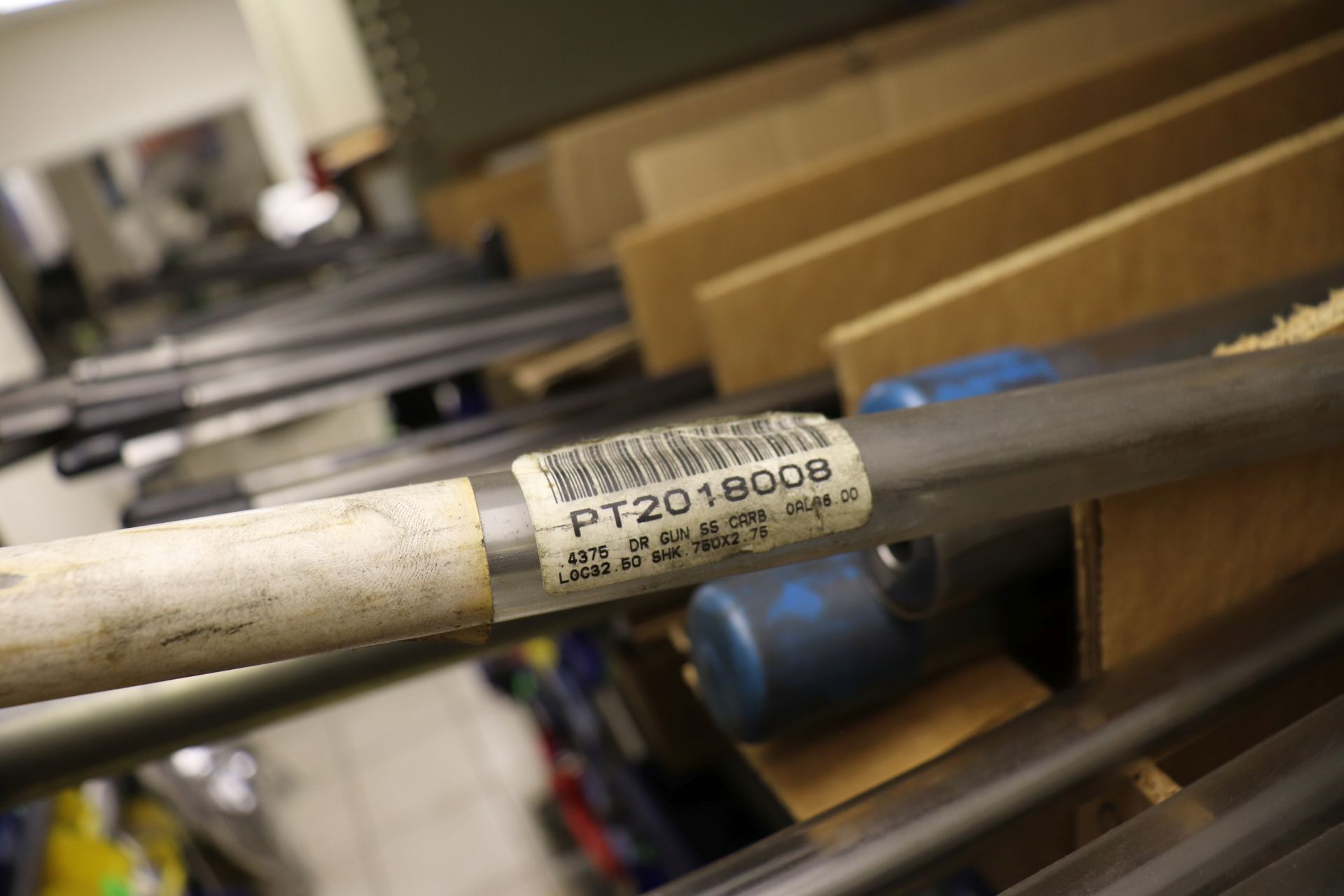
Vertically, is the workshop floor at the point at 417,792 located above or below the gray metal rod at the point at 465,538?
below

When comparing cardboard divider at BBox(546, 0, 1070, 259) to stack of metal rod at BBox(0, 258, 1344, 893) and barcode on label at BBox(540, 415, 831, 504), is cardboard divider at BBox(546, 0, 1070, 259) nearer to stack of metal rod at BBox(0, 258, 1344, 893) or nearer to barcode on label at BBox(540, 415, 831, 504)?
stack of metal rod at BBox(0, 258, 1344, 893)

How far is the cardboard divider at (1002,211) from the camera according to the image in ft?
2.95

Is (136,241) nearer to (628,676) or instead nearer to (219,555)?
(628,676)

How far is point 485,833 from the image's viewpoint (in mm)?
2754

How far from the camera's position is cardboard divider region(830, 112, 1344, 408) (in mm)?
713

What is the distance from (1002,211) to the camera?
3.01 feet

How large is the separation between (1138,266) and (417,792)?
2.92 metres

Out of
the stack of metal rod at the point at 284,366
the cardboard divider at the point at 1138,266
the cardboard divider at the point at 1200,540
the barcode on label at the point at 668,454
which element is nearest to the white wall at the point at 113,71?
the stack of metal rod at the point at 284,366

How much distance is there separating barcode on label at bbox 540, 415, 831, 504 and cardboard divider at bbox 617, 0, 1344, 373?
643mm

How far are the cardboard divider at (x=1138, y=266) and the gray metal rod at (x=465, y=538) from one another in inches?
10.4

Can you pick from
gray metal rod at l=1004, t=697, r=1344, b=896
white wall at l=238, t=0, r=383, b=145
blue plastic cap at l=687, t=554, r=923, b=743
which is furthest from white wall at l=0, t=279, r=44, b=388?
gray metal rod at l=1004, t=697, r=1344, b=896

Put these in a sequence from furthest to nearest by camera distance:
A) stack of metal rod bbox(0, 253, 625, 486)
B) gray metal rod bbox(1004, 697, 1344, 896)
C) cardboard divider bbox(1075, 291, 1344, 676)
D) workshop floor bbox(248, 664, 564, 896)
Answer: workshop floor bbox(248, 664, 564, 896)
stack of metal rod bbox(0, 253, 625, 486)
cardboard divider bbox(1075, 291, 1344, 676)
gray metal rod bbox(1004, 697, 1344, 896)

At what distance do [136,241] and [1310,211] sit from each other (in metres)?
5.06

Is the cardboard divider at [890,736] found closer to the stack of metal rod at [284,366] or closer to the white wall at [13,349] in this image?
the stack of metal rod at [284,366]
